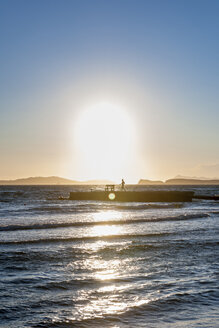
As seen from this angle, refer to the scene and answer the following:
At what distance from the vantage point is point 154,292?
9.01m

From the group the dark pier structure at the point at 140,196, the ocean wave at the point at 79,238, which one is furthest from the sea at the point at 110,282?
the dark pier structure at the point at 140,196

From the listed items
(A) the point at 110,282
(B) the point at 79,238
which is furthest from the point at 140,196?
(A) the point at 110,282

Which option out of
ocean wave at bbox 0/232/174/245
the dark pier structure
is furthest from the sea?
the dark pier structure

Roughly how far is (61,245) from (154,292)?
28.3 feet

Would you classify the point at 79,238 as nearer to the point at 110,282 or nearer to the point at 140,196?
the point at 110,282

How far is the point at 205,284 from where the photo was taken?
9.65 meters

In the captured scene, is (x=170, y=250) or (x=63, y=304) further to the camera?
(x=170, y=250)

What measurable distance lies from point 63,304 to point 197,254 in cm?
747

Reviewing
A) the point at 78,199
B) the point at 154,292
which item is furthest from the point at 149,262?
the point at 78,199

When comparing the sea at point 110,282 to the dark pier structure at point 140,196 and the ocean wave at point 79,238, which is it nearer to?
the ocean wave at point 79,238

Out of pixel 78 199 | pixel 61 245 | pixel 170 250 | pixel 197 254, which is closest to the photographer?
pixel 197 254

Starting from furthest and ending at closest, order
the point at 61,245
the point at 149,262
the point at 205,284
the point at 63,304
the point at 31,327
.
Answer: the point at 61,245, the point at 149,262, the point at 205,284, the point at 63,304, the point at 31,327

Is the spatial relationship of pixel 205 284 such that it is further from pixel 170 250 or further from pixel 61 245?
pixel 61 245

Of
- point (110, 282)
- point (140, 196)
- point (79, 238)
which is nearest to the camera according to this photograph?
point (110, 282)
